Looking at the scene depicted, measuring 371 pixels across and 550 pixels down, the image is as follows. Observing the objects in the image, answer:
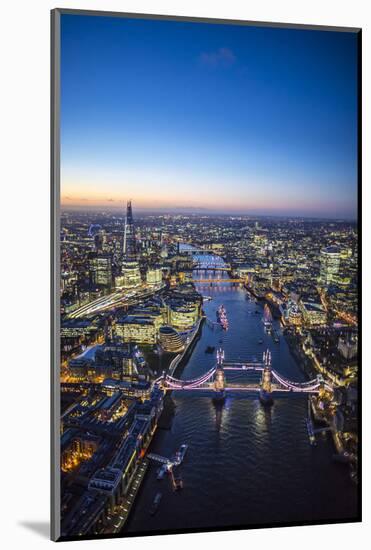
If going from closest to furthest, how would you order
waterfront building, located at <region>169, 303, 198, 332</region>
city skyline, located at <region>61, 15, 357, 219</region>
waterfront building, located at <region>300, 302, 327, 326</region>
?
city skyline, located at <region>61, 15, 357, 219</region> < waterfront building, located at <region>300, 302, 327, 326</region> < waterfront building, located at <region>169, 303, 198, 332</region>

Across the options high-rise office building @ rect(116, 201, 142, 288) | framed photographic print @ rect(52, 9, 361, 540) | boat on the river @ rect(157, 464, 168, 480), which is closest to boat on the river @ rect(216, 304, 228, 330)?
framed photographic print @ rect(52, 9, 361, 540)

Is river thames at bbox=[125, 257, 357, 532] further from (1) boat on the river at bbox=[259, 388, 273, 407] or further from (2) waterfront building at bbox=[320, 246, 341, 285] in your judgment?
(2) waterfront building at bbox=[320, 246, 341, 285]

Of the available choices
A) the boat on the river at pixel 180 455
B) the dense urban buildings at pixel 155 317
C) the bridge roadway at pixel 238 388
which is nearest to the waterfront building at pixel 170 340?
the dense urban buildings at pixel 155 317

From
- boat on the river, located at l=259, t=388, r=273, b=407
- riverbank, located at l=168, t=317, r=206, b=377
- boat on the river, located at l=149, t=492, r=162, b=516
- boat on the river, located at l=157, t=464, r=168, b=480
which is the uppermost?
riverbank, located at l=168, t=317, r=206, b=377

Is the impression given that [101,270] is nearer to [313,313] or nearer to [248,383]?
[248,383]

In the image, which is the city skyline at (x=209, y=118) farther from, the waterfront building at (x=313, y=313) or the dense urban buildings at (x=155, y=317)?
the waterfront building at (x=313, y=313)
